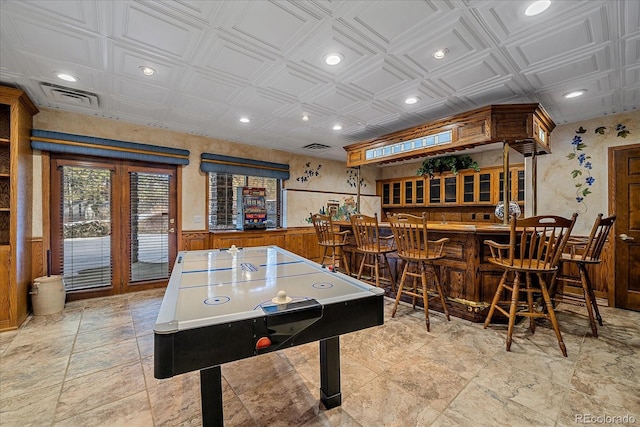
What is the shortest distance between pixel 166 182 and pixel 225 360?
14.1 feet

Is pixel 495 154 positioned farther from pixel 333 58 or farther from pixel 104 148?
pixel 104 148

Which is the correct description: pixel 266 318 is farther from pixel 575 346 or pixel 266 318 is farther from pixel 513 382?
pixel 575 346

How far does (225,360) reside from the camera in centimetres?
116

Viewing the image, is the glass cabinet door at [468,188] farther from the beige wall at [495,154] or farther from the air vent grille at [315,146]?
the air vent grille at [315,146]

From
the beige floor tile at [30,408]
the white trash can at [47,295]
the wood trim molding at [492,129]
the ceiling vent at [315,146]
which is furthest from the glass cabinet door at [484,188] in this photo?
the white trash can at [47,295]

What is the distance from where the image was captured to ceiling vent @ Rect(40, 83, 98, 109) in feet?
10.1

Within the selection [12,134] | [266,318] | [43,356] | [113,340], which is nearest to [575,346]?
[266,318]

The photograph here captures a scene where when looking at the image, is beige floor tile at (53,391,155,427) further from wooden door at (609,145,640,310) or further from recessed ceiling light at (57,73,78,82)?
wooden door at (609,145,640,310)

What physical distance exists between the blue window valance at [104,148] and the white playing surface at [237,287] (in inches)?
93.9

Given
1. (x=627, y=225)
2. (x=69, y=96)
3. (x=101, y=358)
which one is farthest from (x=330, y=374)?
(x=627, y=225)

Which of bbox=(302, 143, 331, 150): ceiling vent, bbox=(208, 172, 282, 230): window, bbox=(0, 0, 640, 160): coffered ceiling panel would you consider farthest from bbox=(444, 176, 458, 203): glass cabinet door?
bbox=(208, 172, 282, 230): window

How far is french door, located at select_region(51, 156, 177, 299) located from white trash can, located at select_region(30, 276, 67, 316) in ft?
1.51

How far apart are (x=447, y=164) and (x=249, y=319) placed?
6.19 metres

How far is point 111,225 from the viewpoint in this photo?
4.21 metres
